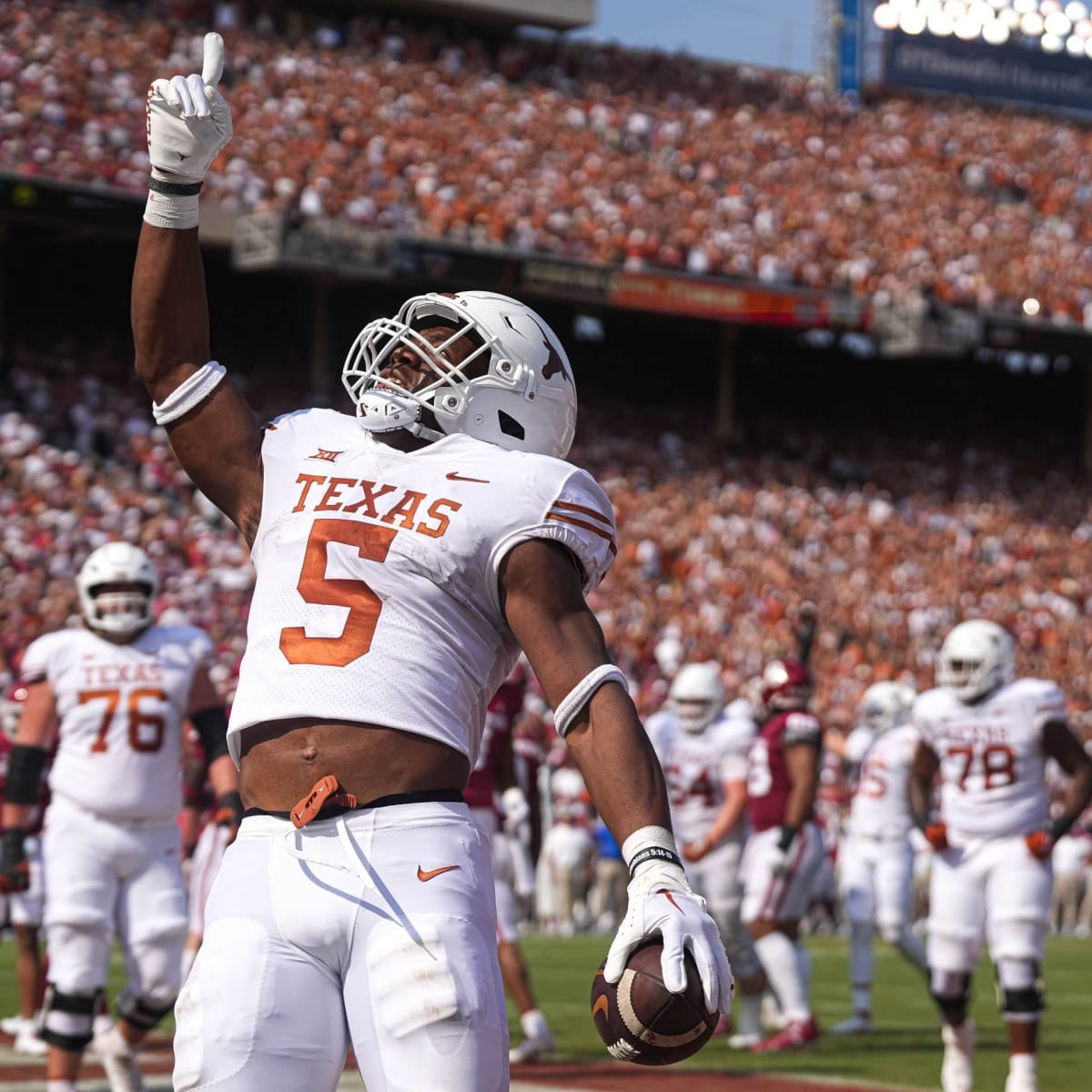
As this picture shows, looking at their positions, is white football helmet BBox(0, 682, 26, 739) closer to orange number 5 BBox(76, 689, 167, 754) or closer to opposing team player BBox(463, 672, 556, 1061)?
orange number 5 BBox(76, 689, 167, 754)

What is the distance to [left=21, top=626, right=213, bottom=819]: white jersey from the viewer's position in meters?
7.24

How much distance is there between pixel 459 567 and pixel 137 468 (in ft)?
61.7

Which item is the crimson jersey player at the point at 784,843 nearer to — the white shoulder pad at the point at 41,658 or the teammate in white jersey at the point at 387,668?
the white shoulder pad at the point at 41,658

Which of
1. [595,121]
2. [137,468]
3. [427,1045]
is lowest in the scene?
[427,1045]

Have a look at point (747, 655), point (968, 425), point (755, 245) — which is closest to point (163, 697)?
point (747, 655)

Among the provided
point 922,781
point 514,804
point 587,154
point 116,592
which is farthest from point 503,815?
point 587,154

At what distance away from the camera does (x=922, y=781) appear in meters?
8.65

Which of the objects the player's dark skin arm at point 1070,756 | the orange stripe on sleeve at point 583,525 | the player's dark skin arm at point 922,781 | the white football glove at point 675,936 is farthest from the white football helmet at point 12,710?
the white football glove at point 675,936

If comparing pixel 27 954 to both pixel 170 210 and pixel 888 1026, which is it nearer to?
pixel 888 1026

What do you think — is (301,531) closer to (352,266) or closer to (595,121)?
(352,266)

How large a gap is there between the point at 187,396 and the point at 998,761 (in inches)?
214

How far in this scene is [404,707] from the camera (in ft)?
10.4

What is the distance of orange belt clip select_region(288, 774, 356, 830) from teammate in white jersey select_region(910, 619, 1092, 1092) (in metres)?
5.25

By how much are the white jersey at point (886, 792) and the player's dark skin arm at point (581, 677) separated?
875 cm
